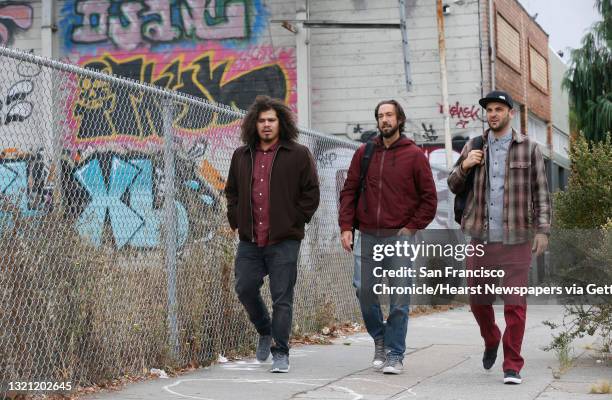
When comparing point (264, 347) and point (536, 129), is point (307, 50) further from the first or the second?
point (264, 347)

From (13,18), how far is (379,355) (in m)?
19.7

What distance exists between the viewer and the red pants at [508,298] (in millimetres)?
7078

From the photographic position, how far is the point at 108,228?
23.2ft

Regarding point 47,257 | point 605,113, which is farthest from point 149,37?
point 47,257

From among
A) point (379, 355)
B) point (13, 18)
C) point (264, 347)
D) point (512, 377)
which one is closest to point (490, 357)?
point (512, 377)

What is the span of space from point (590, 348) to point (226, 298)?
3.09 metres

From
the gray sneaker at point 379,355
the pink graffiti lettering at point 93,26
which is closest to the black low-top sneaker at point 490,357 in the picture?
the gray sneaker at point 379,355

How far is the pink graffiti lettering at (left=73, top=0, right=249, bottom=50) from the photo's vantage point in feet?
80.3

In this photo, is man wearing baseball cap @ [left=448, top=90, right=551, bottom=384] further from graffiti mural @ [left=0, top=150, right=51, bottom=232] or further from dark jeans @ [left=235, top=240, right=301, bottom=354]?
graffiti mural @ [left=0, top=150, right=51, bottom=232]

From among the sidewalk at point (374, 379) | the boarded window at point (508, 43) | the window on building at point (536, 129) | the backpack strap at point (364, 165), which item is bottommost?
the sidewalk at point (374, 379)

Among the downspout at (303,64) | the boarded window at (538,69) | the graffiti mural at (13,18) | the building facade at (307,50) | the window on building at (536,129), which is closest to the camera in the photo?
the building facade at (307,50)

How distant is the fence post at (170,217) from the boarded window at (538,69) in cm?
2160

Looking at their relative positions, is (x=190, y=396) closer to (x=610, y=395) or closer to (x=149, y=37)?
(x=610, y=395)

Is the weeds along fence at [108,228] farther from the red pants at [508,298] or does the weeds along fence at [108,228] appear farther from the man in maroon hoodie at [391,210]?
the red pants at [508,298]
